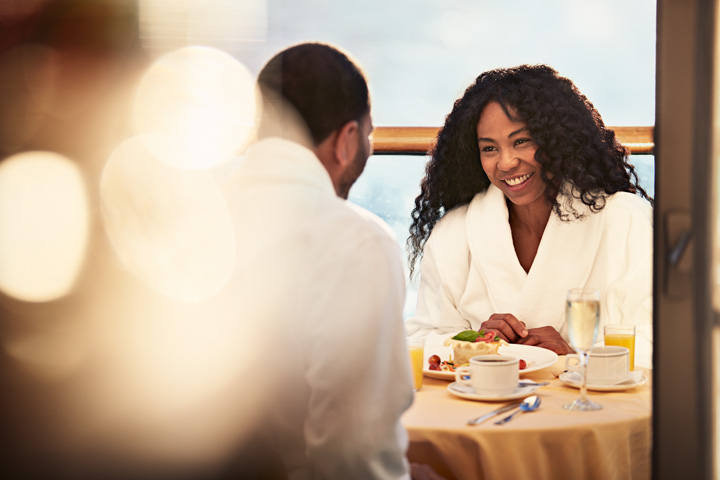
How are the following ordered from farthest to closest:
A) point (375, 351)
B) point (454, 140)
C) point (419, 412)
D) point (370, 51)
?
1. point (370, 51)
2. point (454, 140)
3. point (419, 412)
4. point (375, 351)

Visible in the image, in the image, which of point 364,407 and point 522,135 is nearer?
point 364,407

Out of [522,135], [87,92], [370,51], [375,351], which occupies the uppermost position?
[370,51]

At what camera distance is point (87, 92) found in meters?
0.80

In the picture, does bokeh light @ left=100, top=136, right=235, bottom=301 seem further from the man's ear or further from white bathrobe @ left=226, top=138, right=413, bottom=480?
the man's ear

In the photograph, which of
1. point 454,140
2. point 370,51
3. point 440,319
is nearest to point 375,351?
point 440,319

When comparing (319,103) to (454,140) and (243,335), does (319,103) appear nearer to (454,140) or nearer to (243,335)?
(243,335)

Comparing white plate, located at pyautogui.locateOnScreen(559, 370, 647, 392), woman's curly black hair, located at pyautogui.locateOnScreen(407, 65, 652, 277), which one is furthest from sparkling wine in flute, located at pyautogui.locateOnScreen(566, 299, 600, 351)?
woman's curly black hair, located at pyautogui.locateOnScreen(407, 65, 652, 277)

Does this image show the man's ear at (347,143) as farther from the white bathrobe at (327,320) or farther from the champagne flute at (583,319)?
the champagne flute at (583,319)

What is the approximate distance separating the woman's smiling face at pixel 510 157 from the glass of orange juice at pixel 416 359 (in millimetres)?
1013

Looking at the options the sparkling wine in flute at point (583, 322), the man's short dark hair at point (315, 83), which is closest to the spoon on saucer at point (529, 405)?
the sparkling wine in flute at point (583, 322)

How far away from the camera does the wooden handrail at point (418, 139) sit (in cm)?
229

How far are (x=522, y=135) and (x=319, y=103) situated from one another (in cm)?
134

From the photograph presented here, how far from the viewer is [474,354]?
4.84 ft

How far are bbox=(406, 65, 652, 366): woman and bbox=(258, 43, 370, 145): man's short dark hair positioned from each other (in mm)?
1090
